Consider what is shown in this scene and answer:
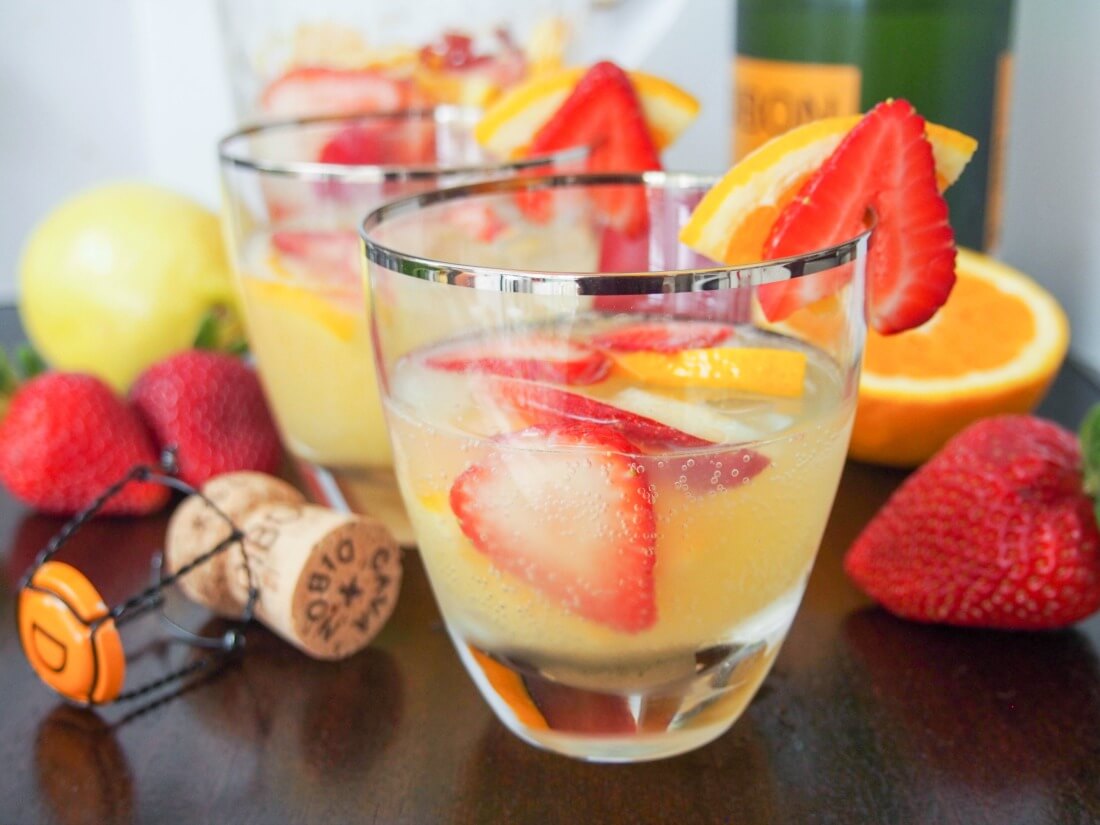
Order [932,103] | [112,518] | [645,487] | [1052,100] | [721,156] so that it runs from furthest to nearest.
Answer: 1. [721,156]
2. [1052,100]
3. [932,103]
4. [112,518]
5. [645,487]

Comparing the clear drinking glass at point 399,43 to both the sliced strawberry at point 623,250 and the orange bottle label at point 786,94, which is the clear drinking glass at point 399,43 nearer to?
the orange bottle label at point 786,94

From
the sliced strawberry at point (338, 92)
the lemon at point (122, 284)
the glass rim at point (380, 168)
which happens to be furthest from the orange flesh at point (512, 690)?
→ the lemon at point (122, 284)

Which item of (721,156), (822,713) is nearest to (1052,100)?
(721,156)

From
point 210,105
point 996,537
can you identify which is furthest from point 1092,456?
point 210,105

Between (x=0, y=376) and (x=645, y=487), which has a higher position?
(x=645, y=487)

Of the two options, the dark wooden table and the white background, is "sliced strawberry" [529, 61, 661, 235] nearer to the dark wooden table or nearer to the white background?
the dark wooden table

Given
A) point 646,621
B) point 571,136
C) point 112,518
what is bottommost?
point 112,518

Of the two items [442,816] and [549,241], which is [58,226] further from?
[442,816]

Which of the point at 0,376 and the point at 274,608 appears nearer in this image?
the point at 274,608
